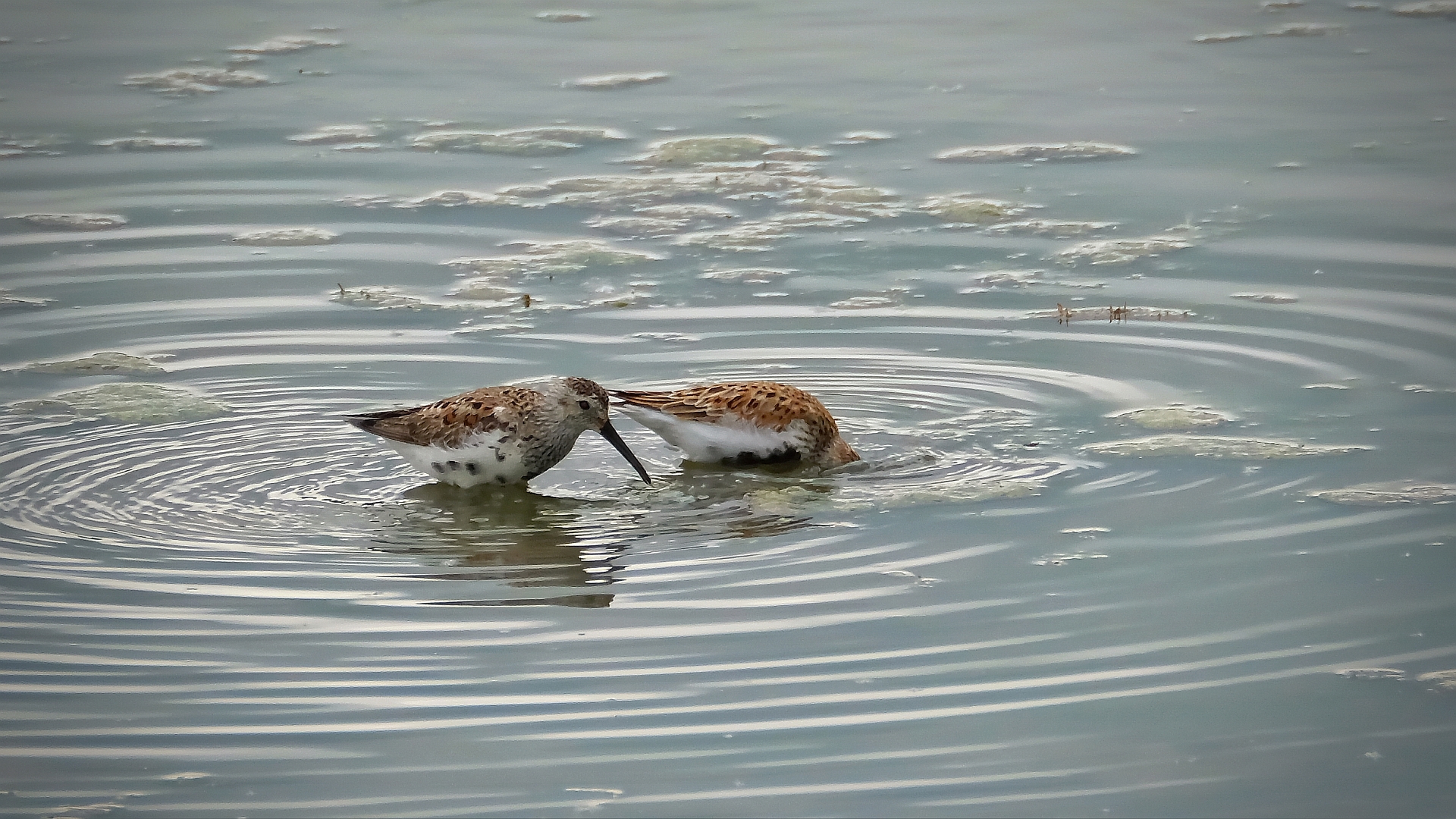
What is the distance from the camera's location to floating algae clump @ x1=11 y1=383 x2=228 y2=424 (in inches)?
391

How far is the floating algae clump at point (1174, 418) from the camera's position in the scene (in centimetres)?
959

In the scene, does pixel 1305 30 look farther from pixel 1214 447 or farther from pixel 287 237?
pixel 1214 447

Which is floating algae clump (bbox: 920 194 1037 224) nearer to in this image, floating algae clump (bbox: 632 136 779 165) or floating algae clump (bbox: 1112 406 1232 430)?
floating algae clump (bbox: 632 136 779 165)

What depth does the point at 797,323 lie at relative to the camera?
11.4 metres

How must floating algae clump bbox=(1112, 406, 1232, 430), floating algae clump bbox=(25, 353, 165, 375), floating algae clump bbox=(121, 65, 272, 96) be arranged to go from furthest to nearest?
floating algae clump bbox=(121, 65, 272, 96)
floating algae clump bbox=(25, 353, 165, 375)
floating algae clump bbox=(1112, 406, 1232, 430)

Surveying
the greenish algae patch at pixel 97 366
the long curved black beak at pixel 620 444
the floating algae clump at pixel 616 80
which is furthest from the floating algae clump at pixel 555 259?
the floating algae clump at pixel 616 80

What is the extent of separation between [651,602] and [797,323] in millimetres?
4114

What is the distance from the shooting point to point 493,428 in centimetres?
901

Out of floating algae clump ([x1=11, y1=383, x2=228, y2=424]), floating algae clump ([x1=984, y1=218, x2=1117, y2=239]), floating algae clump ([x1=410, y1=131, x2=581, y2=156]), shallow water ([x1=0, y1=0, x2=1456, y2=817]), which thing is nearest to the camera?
shallow water ([x1=0, y1=0, x2=1456, y2=817])

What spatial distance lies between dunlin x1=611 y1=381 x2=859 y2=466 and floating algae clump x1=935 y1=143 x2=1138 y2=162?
18.7ft

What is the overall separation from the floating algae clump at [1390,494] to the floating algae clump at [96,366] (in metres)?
6.33

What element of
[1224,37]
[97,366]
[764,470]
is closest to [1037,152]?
[1224,37]

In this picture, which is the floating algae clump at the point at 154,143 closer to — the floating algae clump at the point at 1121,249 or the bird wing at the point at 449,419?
the bird wing at the point at 449,419

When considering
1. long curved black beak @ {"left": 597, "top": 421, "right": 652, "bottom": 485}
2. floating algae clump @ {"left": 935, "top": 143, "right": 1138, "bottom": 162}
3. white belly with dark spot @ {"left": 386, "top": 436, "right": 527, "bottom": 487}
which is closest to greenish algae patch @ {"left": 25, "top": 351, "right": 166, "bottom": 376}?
white belly with dark spot @ {"left": 386, "top": 436, "right": 527, "bottom": 487}
